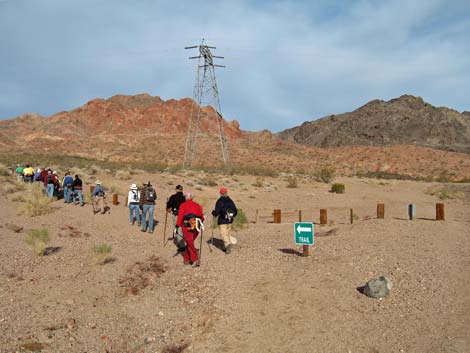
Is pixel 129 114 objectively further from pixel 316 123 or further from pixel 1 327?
pixel 1 327

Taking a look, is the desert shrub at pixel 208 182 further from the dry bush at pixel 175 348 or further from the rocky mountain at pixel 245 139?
the dry bush at pixel 175 348

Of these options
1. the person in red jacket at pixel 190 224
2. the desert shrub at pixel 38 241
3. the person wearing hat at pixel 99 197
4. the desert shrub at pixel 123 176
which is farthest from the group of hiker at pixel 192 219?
the desert shrub at pixel 123 176

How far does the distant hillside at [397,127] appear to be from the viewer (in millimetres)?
104625

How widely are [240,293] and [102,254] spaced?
3.70 m

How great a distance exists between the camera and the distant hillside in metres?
105

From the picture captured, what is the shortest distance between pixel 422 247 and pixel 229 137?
265 ft

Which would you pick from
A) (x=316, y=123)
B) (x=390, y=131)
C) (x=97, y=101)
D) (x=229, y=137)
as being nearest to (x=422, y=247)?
(x=229, y=137)

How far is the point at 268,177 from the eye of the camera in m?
44.7

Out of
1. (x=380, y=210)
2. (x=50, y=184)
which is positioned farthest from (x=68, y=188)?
(x=380, y=210)

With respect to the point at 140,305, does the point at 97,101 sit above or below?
above

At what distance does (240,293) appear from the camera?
8828 mm

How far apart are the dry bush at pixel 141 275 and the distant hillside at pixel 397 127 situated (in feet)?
317

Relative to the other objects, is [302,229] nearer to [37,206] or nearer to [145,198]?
[145,198]

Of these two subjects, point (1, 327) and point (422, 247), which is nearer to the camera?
point (1, 327)
